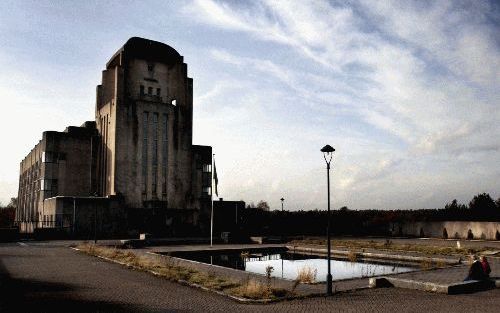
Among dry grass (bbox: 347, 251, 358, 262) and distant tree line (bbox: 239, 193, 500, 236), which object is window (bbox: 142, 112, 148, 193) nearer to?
distant tree line (bbox: 239, 193, 500, 236)

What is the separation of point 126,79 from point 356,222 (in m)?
38.4

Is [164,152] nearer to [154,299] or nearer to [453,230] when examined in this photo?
[453,230]

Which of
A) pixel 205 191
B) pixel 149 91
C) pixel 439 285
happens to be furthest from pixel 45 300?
pixel 205 191

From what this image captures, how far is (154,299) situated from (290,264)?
15531 mm

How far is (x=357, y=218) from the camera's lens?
63250 mm


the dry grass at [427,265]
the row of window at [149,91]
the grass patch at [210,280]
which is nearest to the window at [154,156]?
the row of window at [149,91]

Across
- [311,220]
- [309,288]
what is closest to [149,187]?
[311,220]

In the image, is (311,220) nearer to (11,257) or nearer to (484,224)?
(484,224)

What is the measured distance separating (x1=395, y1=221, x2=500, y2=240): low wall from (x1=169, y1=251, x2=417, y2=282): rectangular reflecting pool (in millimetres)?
20562

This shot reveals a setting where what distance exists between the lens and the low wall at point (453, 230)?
42.7 metres

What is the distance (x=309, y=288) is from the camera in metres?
17.0

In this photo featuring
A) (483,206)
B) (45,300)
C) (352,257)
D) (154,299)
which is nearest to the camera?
(45,300)

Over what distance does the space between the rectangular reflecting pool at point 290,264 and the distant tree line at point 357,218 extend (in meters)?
20.9

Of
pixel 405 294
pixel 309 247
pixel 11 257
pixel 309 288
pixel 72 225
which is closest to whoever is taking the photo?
pixel 405 294
